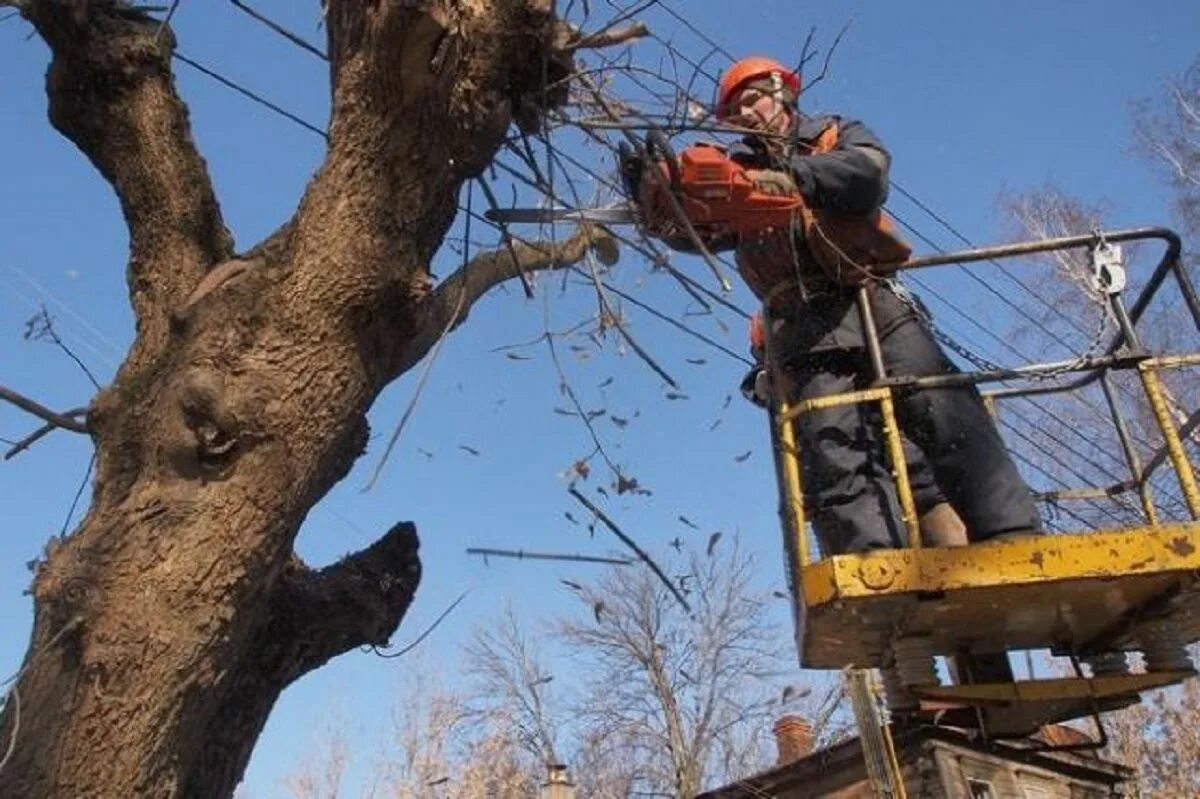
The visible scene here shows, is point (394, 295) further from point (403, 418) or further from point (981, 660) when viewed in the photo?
point (981, 660)

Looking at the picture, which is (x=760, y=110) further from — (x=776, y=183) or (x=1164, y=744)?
(x=1164, y=744)

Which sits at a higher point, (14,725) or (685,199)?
(685,199)

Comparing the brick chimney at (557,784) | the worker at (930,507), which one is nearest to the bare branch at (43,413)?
the worker at (930,507)

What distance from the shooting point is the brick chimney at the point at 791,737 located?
17.1 meters

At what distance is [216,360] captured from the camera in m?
2.87

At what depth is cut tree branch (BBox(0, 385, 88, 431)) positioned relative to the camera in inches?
124

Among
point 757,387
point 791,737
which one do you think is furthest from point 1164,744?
point 757,387

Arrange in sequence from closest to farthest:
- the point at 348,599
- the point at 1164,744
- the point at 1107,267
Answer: the point at 348,599 < the point at 1107,267 < the point at 1164,744

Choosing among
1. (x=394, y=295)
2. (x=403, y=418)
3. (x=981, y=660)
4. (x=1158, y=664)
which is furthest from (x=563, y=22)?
(x=1158, y=664)

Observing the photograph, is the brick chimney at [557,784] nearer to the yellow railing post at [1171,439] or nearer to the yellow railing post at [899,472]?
the yellow railing post at [899,472]

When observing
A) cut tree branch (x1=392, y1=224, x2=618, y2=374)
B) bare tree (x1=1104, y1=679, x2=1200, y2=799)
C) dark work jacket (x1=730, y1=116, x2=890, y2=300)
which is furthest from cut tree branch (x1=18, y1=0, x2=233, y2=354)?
bare tree (x1=1104, y1=679, x2=1200, y2=799)

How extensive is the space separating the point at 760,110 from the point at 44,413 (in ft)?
8.88

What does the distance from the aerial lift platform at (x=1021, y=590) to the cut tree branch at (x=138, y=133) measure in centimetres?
200

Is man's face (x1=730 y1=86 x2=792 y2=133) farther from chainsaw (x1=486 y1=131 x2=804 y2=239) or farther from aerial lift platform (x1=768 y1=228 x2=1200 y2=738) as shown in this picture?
aerial lift platform (x1=768 y1=228 x2=1200 y2=738)
